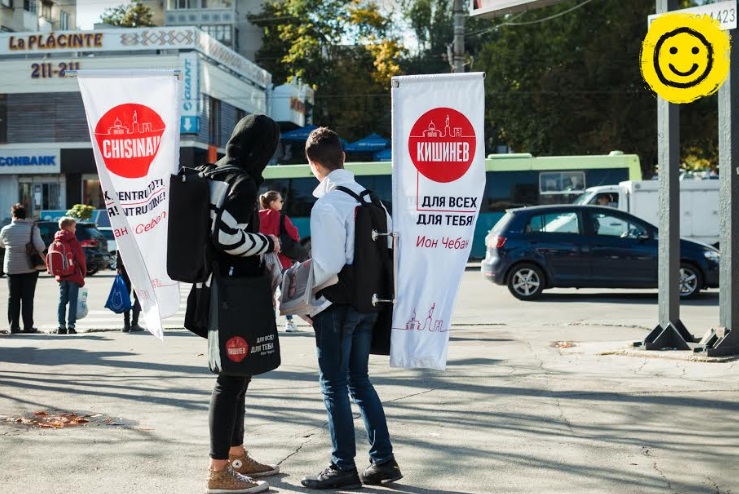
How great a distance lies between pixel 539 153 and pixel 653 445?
38240mm

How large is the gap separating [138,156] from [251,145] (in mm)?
1578

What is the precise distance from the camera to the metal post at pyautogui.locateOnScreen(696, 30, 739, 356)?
998 cm

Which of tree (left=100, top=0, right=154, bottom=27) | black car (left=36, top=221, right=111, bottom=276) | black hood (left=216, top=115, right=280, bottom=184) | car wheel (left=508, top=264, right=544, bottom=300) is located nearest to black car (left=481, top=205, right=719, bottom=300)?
car wheel (left=508, top=264, right=544, bottom=300)

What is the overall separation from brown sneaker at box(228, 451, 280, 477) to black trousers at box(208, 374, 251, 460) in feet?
0.74

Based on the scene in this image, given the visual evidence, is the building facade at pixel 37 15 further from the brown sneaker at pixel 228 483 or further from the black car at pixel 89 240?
the brown sneaker at pixel 228 483

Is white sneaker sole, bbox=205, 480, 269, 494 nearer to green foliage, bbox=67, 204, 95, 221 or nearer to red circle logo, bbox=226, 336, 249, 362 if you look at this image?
red circle logo, bbox=226, 336, 249, 362

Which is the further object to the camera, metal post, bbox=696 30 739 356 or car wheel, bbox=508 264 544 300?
car wheel, bbox=508 264 544 300

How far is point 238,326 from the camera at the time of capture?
5480 millimetres

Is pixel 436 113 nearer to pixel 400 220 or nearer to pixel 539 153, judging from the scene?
pixel 400 220

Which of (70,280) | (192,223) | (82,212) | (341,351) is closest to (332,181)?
(192,223)

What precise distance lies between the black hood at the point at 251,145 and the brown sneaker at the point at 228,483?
153cm

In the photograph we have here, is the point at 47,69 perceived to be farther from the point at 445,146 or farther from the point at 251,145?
the point at 251,145

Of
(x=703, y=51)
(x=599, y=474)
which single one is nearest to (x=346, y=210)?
(x=599, y=474)

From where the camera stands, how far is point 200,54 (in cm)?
4300
